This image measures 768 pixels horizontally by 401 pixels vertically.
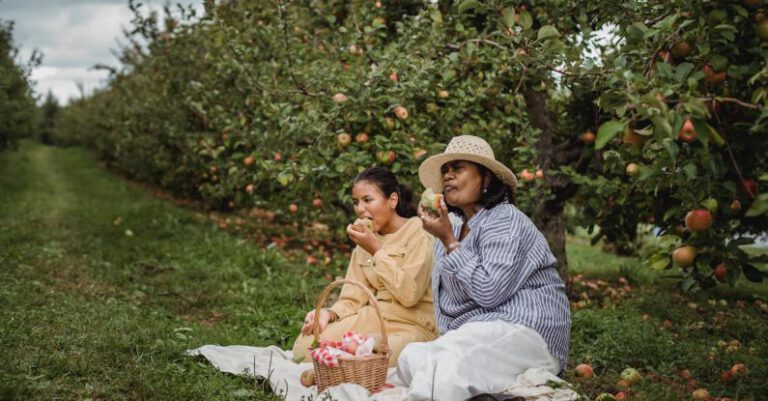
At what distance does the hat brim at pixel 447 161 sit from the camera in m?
3.47

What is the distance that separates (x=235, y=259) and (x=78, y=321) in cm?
295

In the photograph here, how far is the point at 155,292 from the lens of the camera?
20.0ft

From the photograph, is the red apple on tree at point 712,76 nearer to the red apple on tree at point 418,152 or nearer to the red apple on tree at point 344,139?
the red apple on tree at point 418,152

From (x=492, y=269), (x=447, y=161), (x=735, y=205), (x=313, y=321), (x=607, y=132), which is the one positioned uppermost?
(x=607, y=132)

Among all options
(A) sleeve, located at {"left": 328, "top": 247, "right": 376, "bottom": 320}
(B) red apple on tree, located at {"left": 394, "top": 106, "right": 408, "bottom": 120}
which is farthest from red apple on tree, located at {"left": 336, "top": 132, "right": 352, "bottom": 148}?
(A) sleeve, located at {"left": 328, "top": 247, "right": 376, "bottom": 320}

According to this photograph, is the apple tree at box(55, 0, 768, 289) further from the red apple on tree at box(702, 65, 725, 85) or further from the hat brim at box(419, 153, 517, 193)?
the hat brim at box(419, 153, 517, 193)

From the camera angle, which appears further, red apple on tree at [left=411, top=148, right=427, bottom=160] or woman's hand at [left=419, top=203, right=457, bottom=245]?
red apple on tree at [left=411, top=148, right=427, bottom=160]

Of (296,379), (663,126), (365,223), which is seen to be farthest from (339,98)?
(663,126)

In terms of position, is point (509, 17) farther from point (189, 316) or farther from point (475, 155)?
point (189, 316)

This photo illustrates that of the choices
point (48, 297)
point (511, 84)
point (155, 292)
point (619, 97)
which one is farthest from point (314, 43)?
point (619, 97)

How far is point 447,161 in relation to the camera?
3.62 m

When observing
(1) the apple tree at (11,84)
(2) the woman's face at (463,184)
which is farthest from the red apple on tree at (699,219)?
(1) the apple tree at (11,84)

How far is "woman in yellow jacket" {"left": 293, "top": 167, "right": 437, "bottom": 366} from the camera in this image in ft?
12.5

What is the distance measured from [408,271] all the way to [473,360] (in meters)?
0.91
